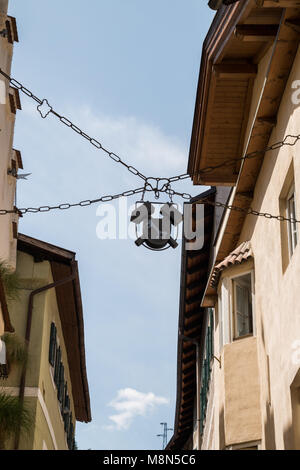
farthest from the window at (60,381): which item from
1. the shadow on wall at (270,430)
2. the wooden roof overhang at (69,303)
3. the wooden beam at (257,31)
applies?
the wooden beam at (257,31)

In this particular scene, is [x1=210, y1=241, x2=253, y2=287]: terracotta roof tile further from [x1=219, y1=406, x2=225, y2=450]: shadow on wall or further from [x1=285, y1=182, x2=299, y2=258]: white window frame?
[x1=285, y1=182, x2=299, y2=258]: white window frame

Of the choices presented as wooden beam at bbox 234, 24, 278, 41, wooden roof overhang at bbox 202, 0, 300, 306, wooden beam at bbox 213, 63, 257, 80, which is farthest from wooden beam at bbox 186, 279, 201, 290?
wooden beam at bbox 234, 24, 278, 41

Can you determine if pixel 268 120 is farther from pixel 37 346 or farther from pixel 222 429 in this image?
pixel 37 346

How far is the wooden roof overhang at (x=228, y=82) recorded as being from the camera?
12.6m

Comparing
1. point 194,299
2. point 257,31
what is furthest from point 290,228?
point 194,299

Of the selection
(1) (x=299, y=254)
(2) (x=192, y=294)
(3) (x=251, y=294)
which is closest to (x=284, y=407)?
(1) (x=299, y=254)

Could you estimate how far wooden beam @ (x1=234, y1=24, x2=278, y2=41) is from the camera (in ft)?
41.6

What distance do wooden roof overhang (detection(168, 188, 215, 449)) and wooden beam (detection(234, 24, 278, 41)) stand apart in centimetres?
575

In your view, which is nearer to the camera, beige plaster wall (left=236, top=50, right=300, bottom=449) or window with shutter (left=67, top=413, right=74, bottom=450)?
beige plaster wall (left=236, top=50, right=300, bottom=449)

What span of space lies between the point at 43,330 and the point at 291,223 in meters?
9.75

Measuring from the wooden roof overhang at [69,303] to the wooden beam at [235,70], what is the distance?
8243 millimetres

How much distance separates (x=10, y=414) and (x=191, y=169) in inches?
210

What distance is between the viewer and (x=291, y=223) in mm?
12258

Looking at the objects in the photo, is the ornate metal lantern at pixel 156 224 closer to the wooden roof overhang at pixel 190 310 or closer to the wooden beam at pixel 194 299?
the wooden roof overhang at pixel 190 310
